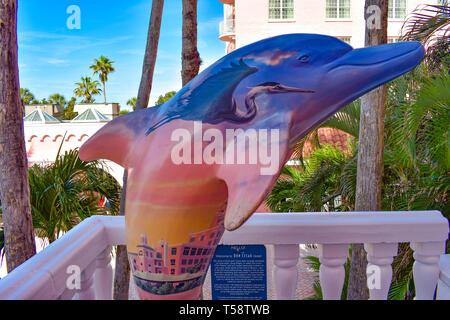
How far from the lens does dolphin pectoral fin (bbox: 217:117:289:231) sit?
68 centimetres

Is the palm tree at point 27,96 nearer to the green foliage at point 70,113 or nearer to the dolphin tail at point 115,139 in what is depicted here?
the green foliage at point 70,113

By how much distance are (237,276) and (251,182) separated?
738 mm

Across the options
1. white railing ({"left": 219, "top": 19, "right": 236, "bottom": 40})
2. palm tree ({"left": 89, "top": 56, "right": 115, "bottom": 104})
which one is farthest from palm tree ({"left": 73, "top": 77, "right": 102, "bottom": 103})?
white railing ({"left": 219, "top": 19, "right": 236, "bottom": 40})

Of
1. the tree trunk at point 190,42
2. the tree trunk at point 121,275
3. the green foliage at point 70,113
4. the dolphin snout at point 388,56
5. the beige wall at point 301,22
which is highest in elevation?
the beige wall at point 301,22

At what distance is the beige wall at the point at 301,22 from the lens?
1628cm

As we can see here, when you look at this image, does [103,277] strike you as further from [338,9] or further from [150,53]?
[338,9]

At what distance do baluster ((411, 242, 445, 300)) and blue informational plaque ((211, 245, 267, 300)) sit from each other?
1.92 ft

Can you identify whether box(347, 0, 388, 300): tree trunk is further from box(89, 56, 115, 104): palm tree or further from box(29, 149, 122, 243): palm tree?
box(89, 56, 115, 104): palm tree

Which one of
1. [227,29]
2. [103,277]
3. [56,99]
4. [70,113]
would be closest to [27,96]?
[56,99]

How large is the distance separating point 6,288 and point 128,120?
1.53 ft

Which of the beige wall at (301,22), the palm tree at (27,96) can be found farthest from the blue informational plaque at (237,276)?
the palm tree at (27,96)

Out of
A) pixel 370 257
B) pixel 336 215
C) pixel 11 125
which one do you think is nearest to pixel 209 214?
pixel 336 215

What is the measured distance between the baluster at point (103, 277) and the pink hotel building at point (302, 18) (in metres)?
15.6

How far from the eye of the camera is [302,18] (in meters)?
16.7
